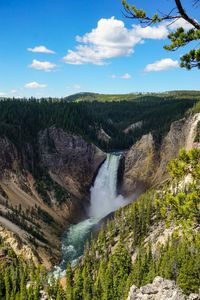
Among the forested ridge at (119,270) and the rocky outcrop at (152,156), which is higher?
the rocky outcrop at (152,156)

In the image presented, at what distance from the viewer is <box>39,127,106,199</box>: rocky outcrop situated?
155125mm

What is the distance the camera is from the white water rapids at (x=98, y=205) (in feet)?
382

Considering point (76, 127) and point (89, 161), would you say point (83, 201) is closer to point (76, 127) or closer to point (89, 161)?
point (89, 161)

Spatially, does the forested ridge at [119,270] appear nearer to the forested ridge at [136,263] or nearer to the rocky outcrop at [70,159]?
the forested ridge at [136,263]

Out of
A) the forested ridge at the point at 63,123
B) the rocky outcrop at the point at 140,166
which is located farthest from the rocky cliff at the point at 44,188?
the rocky outcrop at the point at 140,166

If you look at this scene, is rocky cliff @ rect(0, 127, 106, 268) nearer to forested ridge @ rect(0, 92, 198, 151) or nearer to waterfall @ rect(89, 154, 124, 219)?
waterfall @ rect(89, 154, 124, 219)

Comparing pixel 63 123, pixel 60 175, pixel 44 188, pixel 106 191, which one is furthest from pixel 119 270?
pixel 63 123

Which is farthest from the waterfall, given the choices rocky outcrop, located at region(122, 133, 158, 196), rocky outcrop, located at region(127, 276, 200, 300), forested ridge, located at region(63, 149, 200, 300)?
rocky outcrop, located at region(127, 276, 200, 300)

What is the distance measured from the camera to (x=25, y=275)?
273 ft

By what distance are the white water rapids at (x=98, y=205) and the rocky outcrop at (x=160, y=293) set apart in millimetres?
68050

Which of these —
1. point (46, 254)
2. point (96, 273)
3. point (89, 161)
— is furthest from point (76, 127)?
point (96, 273)

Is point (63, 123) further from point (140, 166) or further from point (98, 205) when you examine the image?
point (98, 205)

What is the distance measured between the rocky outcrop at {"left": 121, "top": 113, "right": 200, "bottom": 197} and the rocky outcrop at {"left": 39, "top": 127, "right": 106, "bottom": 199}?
1516cm

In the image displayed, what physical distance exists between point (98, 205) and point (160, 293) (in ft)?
361
